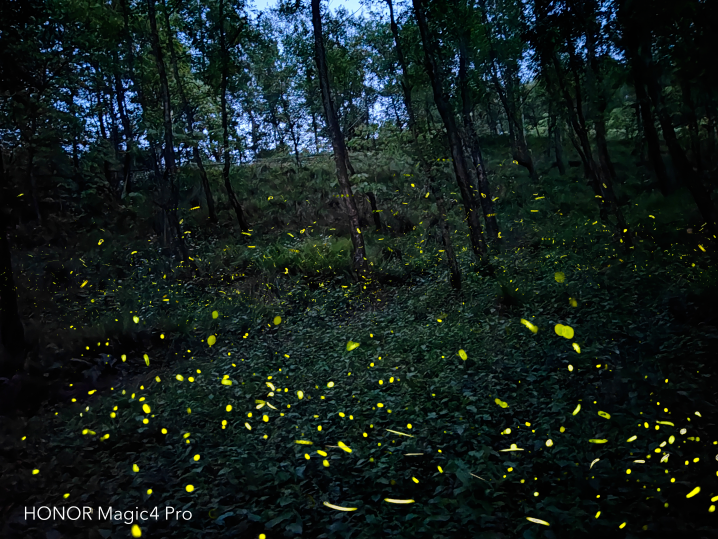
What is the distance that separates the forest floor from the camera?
146 inches

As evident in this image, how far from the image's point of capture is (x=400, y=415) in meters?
5.23

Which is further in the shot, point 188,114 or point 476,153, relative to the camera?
Result: point 188,114

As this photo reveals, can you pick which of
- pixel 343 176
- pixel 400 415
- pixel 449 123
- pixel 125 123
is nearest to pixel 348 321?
pixel 400 415

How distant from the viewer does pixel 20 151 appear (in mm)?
15570

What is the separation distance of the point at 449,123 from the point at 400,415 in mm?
7202

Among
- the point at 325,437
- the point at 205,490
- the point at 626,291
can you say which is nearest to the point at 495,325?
the point at 626,291

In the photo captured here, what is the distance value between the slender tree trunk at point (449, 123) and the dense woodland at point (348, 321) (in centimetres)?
9

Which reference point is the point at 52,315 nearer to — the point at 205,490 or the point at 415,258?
the point at 205,490

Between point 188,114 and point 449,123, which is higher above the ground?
point 188,114

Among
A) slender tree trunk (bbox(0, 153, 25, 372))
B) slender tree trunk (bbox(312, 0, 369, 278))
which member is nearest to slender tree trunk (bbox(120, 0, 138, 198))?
slender tree trunk (bbox(312, 0, 369, 278))

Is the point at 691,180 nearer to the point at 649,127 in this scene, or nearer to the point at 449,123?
the point at 649,127

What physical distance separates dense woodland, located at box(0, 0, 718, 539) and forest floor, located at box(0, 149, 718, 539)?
0.04 meters

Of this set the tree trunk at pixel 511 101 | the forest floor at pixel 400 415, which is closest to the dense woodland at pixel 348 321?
the forest floor at pixel 400 415

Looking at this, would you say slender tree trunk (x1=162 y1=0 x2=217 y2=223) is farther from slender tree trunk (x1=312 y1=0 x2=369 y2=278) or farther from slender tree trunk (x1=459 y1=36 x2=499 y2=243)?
slender tree trunk (x1=459 y1=36 x2=499 y2=243)
